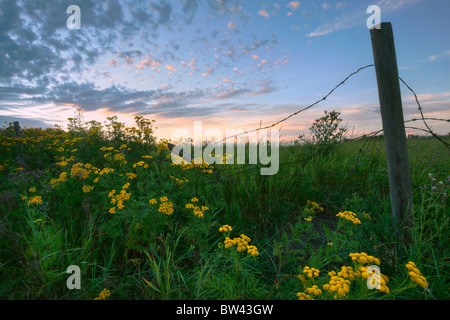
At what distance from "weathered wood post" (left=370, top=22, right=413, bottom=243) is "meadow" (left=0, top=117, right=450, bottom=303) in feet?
0.54

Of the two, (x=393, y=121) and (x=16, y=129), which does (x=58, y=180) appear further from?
(x=16, y=129)

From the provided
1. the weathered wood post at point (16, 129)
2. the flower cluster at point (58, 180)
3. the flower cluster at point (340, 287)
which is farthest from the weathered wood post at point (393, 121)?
the weathered wood post at point (16, 129)

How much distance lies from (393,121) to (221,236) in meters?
2.46

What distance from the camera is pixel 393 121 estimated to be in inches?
99.9

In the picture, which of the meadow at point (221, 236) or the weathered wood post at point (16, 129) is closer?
the meadow at point (221, 236)

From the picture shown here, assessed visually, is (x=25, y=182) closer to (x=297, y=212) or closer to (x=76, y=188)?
(x=76, y=188)

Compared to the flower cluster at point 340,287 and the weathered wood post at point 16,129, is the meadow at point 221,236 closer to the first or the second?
the flower cluster at point 340,287

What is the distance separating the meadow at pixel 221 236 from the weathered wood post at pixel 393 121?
16 centimetres

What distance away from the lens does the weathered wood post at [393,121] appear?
2535 millimetres

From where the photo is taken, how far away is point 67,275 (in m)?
2.36

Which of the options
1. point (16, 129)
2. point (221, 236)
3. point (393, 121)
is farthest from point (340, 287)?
point (16, 129)

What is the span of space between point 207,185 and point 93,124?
5.93 m
